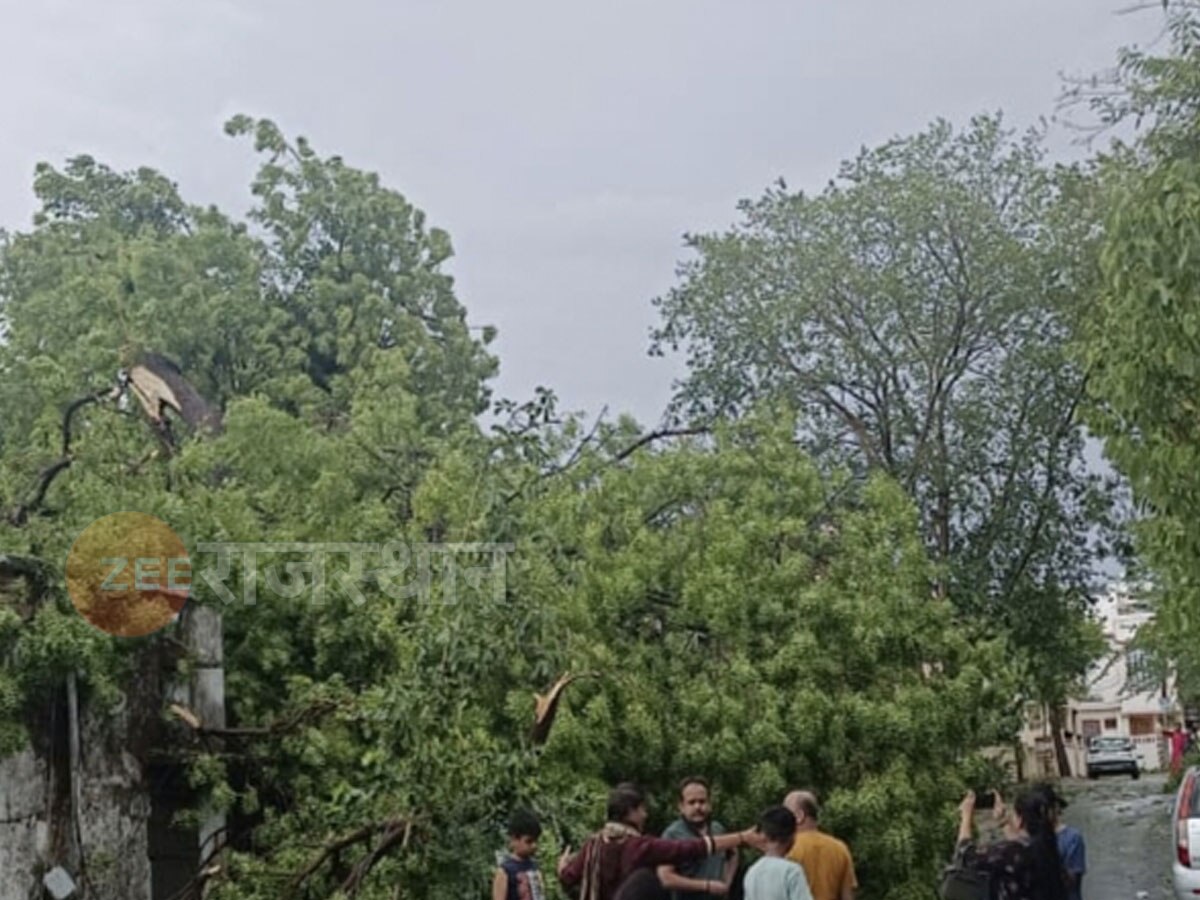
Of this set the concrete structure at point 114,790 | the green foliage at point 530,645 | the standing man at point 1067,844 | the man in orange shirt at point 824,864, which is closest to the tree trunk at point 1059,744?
the green foliage at point 530,645

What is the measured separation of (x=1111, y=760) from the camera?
49719mm

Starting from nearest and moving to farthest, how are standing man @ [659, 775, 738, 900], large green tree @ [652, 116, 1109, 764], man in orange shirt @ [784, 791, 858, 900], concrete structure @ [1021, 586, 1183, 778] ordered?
standing man @ [659, 775, 738, 900] < man in orange shirt @ [784, 791, 858, 900] < large green tree @ [652, 116, 1109, 764] < concrete structure @ [1021, 586, 1183, 778]

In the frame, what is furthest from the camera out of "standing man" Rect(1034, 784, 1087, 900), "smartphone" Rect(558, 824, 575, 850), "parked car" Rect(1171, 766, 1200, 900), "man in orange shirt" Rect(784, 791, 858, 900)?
"parked car" Rect(1171, 766, 1200, 900)

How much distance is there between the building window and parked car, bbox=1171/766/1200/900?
242 ft

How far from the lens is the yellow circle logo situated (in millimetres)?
10852

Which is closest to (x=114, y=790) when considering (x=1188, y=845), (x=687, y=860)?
(x=687, y=860)

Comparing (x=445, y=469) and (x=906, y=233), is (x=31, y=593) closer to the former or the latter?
(x=445, y=469)

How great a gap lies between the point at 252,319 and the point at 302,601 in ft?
44.8

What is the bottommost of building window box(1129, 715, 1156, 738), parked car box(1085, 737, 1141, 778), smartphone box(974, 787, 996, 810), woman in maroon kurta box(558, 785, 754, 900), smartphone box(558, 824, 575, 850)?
building window box(1129, 715, 1156, 738)

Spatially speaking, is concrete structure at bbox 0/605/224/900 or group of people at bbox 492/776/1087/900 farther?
concrete structure at bbox 0/605/224/900

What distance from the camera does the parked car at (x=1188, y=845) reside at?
14352 mm

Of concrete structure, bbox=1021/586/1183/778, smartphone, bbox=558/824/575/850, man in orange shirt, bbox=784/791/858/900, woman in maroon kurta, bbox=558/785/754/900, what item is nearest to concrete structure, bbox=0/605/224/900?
smartphone, bbox=558/824/575/850

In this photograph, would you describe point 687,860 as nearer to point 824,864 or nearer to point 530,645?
point 824,864

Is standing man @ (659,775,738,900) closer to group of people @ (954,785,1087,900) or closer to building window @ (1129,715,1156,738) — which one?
group of people @ (954,785,1087,900)
